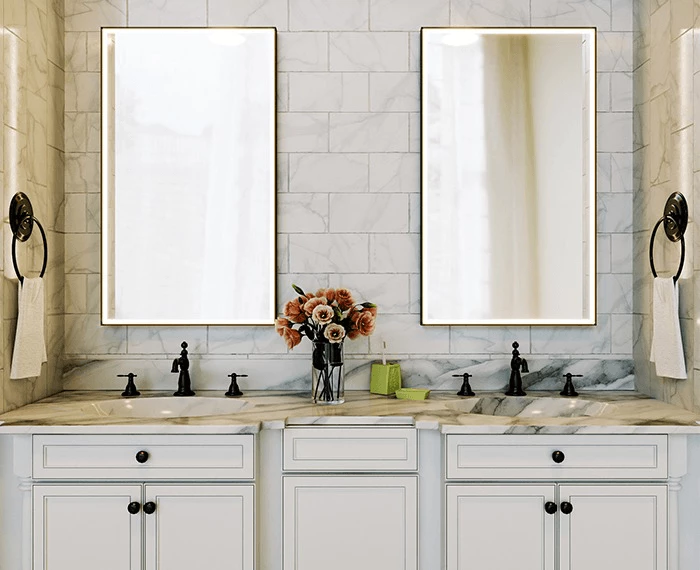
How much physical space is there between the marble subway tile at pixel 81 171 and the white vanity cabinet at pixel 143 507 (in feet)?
3.52

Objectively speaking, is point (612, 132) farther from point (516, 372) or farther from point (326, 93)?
point (326, 93)

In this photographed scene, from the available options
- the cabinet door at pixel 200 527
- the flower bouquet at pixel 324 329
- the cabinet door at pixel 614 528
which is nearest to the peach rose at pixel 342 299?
the flower bouquet at pixel 324 329

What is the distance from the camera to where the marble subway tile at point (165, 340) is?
275 centimetres

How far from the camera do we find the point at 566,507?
2.13 metres

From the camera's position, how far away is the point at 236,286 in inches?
108

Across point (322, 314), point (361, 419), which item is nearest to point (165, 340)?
point (322, 314)

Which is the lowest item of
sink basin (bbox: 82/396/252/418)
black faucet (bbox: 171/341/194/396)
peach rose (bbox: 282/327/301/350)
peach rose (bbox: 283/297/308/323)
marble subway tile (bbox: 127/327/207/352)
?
sink basin (bbox: 82/396/252/418)

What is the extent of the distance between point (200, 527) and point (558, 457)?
1085 millimetres

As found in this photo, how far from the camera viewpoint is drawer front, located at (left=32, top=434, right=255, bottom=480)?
214cm

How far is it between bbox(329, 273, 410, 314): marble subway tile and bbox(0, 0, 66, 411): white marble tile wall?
1040mm

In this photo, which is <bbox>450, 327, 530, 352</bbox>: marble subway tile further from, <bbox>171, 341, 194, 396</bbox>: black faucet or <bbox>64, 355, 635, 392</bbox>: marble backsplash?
<bbox>171, 341, 194, 396</bbox>: black faucet

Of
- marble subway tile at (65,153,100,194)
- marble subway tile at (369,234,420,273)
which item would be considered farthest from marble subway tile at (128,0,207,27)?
marble subway tile at (369,234,420,273)

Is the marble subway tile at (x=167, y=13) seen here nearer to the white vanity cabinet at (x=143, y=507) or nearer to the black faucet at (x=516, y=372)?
the white vanity cabinet at (x=143, y=507)

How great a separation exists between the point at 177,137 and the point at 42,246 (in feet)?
2.08
